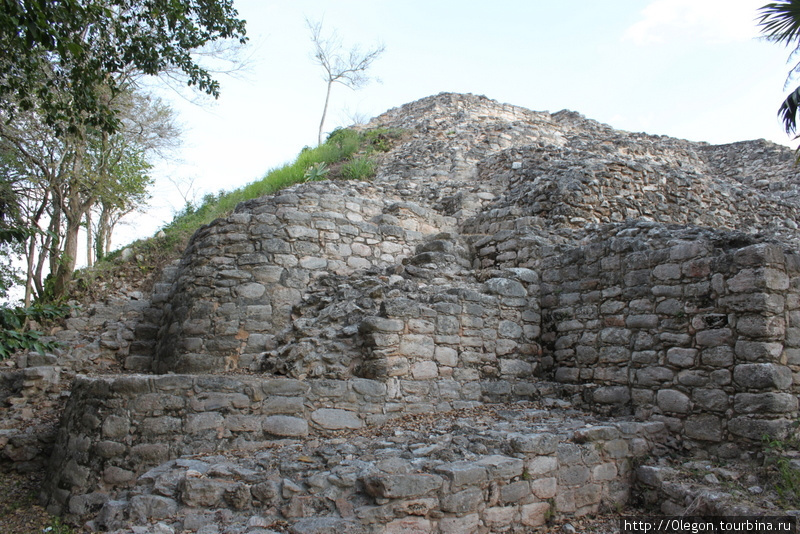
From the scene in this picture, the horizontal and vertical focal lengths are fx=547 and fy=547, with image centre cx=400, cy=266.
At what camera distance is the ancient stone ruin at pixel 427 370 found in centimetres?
404

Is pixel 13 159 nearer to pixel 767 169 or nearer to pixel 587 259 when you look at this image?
pixel 587 259

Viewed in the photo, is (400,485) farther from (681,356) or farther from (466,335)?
(681,356)

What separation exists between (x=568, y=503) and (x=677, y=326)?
6.65 ft

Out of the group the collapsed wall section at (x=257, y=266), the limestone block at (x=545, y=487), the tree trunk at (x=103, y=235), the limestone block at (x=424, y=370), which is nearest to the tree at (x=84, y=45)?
the collapsed wall section at (x=257, y=266)

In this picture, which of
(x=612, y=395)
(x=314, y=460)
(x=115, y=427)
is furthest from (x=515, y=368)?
(x=115, y=427)

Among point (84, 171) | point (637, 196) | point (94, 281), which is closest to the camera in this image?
point (637, 196)

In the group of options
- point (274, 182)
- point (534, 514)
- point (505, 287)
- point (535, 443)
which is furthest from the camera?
point (274, 182)

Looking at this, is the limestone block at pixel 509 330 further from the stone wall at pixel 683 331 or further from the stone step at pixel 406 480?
the stone step at pixel 406 480

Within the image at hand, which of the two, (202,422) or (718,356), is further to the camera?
(718,356)

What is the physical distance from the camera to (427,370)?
5648mm

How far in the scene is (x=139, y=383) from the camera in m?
4.70

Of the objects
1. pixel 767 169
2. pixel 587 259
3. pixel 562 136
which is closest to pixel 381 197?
pixel 587 259

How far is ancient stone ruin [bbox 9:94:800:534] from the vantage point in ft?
13.2

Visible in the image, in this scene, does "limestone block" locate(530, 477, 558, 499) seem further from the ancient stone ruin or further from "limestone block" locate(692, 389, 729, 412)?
"limestone block" locate(692, 389, 729, 412)
